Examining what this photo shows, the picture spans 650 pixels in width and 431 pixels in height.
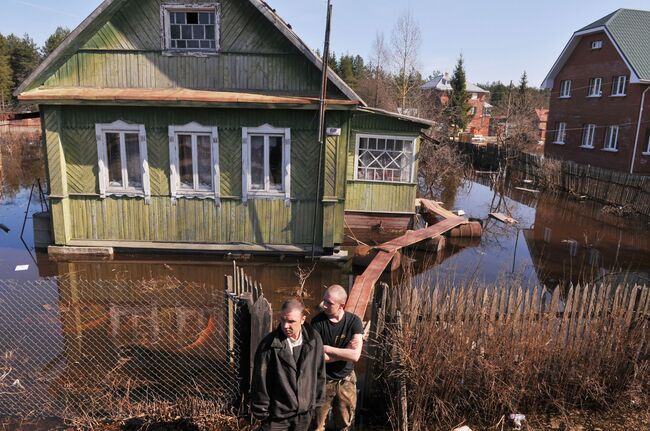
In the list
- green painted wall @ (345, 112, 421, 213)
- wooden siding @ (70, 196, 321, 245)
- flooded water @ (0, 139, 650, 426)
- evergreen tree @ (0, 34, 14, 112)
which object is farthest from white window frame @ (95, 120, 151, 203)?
evergreen tree @ (0, 34, 14, 112)

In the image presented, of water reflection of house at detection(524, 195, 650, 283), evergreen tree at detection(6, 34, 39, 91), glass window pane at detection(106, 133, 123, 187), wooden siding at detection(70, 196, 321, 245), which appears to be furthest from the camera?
evergreen tree at detection(6, 34, 39, 91)

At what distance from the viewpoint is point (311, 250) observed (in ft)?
38.0

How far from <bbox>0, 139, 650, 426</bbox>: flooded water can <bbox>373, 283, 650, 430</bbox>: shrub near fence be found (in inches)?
18.0

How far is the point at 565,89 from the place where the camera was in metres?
29.7

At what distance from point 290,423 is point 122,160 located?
9128 millimetres

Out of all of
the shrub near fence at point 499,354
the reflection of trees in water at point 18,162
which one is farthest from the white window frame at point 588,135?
the reflection of trees in water at point 18,162

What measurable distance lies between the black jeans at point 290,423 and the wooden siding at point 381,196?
1125 centimetres

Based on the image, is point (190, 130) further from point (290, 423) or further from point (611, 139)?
point (611, 139)

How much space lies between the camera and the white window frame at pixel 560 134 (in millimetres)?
29469

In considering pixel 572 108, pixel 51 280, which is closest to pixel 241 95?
pixel 51 280

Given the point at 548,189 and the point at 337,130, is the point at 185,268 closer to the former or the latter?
the point at 337,130

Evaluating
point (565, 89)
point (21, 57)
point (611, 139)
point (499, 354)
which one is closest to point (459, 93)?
point (565, 89)

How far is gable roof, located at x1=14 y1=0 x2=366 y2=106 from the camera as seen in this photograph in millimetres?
10172

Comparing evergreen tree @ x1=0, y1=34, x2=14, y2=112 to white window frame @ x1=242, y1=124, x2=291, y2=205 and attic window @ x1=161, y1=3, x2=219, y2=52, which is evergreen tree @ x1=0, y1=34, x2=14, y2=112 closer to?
attic window @ x1=161, y1=3, x2=219, y2=52
